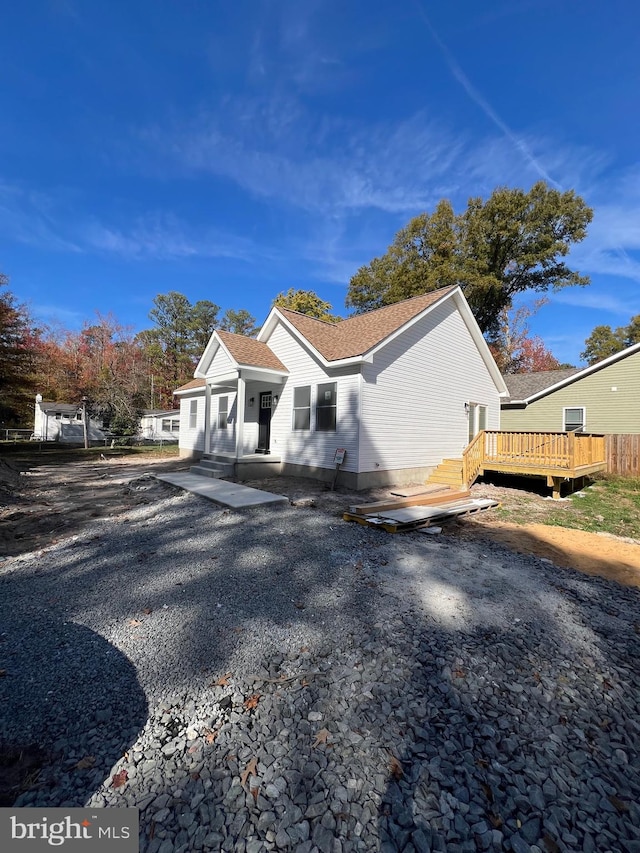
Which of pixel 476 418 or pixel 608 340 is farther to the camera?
pixel 608 340

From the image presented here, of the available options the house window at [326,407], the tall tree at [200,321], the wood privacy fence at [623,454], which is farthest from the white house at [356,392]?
the tall tree at [200,321]

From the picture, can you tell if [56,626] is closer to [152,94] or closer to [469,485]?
[469,485]

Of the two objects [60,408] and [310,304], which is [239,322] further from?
[60,408]

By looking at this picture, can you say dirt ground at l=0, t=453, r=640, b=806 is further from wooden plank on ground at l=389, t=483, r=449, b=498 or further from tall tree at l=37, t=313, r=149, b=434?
tall tree at l=37, t=313, r=149, b=434

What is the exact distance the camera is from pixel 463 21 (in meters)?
9.15

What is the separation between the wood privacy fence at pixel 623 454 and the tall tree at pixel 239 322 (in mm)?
34974

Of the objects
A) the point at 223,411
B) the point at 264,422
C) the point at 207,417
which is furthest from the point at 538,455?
the point at 207,417

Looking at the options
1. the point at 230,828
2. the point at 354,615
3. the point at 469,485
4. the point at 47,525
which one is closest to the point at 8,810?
the point at 230,828

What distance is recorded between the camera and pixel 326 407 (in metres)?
10.8

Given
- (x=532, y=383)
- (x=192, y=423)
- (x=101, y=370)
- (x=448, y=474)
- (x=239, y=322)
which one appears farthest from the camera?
(x=239, y=322)

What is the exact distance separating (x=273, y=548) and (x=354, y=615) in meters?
2.08

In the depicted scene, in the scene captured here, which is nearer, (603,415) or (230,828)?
(230,828)

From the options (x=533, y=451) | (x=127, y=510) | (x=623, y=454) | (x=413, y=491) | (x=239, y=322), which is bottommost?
(x=127, y=510)

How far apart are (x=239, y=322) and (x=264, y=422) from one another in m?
31.2
